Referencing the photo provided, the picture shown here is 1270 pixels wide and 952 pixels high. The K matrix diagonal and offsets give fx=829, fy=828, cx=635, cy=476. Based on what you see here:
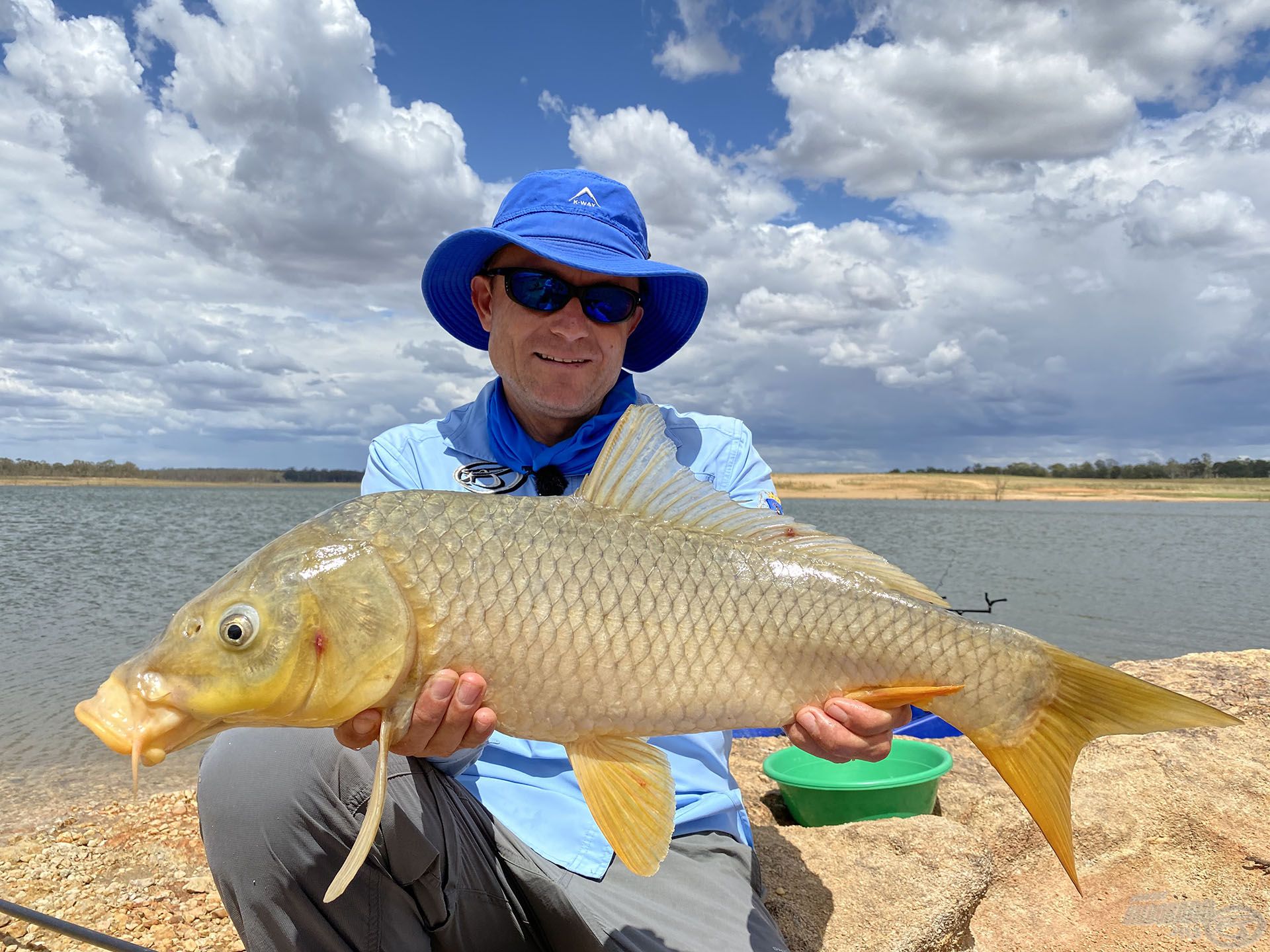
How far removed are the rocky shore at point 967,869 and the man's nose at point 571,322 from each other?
225cm

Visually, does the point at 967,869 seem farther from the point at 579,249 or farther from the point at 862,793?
the point at 579,249

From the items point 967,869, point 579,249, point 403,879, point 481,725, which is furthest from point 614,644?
point 967,869

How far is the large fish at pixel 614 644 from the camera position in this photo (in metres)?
1.76

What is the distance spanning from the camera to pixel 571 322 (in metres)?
3.06

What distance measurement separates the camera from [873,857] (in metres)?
3.42

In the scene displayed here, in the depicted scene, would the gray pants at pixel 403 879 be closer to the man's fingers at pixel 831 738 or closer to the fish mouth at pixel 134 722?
the fish mouth at pixel 134 722

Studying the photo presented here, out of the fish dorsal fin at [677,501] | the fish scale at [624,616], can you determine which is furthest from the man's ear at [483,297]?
the fish scale at [624,616]

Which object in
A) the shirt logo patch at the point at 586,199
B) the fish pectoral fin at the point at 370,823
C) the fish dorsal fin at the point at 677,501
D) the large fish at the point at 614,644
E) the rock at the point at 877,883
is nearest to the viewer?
the fish pectoral fin at the point at 370,823

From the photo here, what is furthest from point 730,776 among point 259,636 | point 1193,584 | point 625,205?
point 1193,584

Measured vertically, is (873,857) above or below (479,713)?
below

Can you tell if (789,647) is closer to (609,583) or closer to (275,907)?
(609,583)

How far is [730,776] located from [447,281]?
2246mm

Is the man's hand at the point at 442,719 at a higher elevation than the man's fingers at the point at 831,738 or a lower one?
higher

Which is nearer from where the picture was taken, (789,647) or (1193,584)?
(789,647)
